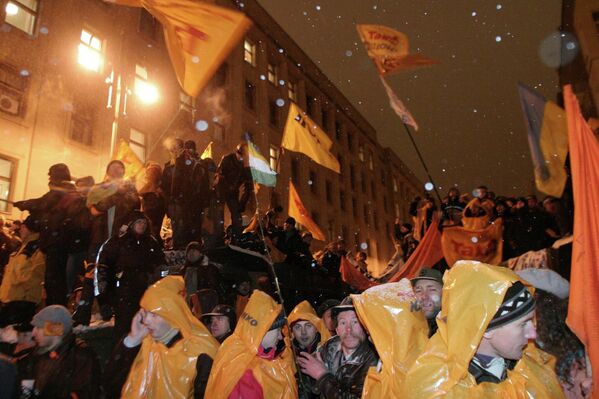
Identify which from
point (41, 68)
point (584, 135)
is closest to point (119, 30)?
point (41, 68)

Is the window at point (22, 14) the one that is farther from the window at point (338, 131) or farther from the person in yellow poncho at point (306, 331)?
the window at point (338, 131)

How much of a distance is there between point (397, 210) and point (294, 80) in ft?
80.5

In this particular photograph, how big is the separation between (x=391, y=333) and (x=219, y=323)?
265cm

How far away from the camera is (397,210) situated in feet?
167

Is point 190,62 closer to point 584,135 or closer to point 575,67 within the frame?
point 584,135

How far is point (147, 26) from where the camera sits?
61.4ft

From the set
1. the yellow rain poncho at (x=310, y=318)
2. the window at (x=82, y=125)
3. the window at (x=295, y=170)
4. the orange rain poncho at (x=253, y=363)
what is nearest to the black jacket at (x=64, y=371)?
the orange rain poncho at (x=253, y=363)

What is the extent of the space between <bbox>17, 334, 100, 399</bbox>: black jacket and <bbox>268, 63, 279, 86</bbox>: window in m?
26.4

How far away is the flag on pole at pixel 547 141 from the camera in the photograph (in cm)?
482

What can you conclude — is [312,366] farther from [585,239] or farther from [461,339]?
[585,239]

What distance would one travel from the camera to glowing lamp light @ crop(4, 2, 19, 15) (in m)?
14.0

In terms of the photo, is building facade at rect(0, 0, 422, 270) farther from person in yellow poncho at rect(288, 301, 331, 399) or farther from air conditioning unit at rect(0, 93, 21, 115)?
person in yellow poncho at rect(288, 301, 331, 399)

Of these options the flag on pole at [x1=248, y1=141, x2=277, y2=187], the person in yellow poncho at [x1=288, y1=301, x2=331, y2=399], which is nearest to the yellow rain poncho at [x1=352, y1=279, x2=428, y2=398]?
the person in yellow poncho at [x1=288, y1=301, x2=331, y2=399]

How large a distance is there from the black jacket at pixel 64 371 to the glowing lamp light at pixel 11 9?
14.3m
